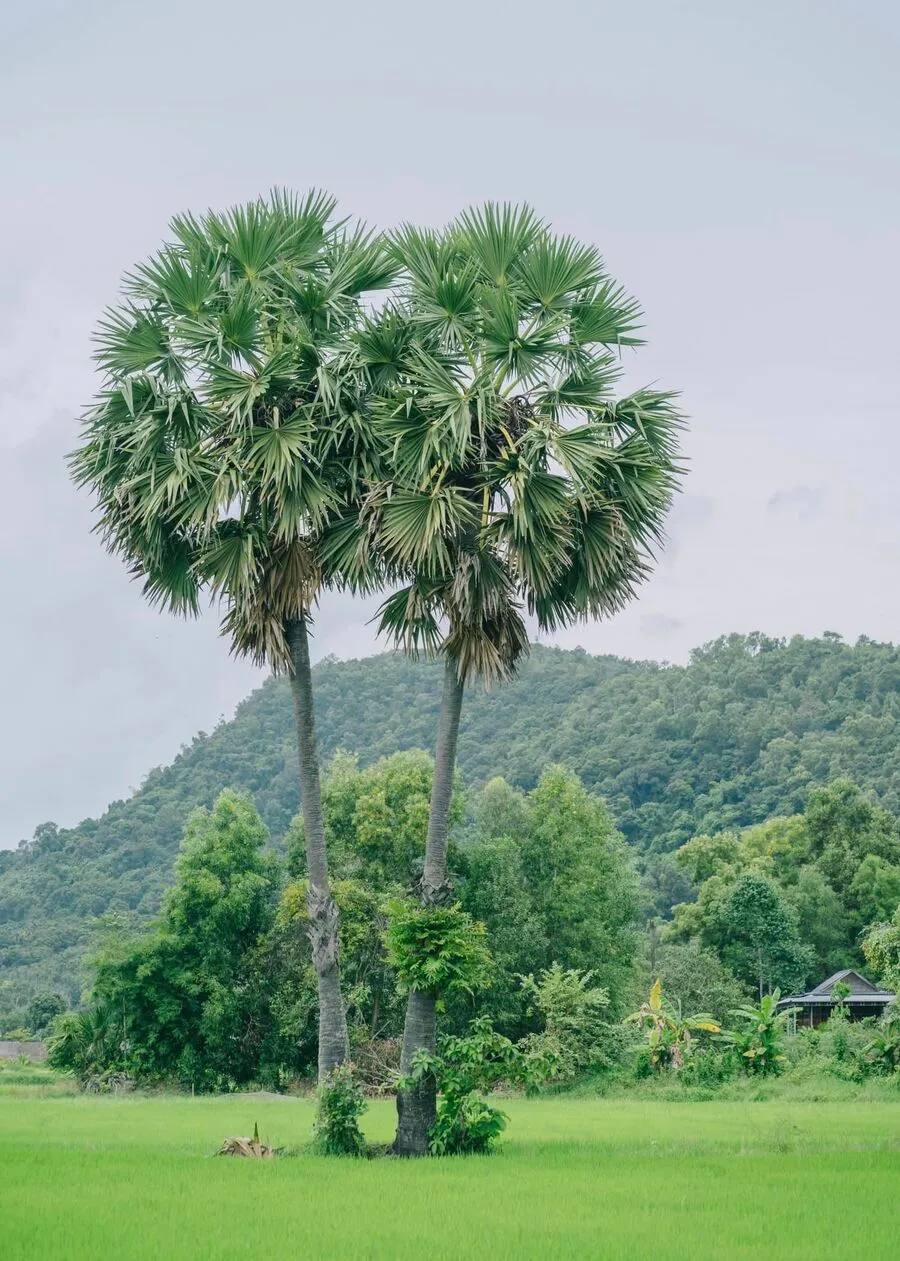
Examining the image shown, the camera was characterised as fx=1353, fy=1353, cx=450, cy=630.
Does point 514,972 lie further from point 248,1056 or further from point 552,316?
point 552,316

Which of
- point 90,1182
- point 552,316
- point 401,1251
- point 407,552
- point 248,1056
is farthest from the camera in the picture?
point 248,1056

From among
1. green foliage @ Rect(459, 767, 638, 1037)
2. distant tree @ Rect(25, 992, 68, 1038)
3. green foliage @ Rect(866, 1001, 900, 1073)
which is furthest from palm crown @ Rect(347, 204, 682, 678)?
Answer: distant tree @ Rect(25, 992, 68, 1038)

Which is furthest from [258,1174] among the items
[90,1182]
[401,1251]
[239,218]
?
[239,218]

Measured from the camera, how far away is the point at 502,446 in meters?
17.5

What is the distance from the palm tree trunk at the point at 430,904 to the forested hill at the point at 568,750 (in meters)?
41.2

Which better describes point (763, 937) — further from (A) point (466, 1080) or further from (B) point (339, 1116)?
(B) point (339, 1116)

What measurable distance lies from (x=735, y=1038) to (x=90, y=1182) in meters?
20.1

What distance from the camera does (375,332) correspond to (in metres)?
17.2

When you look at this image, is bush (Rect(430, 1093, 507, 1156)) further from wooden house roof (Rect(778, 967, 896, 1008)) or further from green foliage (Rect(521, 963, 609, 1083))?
wooden house roof (Rect(778, 967, 896, 1008))

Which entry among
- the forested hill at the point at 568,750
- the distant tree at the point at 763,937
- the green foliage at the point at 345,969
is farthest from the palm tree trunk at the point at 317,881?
the forested hill at the point at 568,750

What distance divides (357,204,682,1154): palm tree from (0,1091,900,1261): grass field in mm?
2495

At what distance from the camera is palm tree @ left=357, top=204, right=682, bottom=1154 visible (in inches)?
649

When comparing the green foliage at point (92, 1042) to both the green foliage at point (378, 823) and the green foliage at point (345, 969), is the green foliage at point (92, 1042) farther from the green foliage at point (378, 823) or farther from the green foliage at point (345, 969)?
the green foliage at point (378, 823)

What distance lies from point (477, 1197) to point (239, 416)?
936 cm
